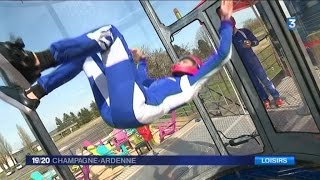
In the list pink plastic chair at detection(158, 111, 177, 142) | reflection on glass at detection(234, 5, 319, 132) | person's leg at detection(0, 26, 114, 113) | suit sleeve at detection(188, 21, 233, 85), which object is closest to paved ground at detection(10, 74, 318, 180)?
reflection on glass at detection(234, 5, 319, 132)

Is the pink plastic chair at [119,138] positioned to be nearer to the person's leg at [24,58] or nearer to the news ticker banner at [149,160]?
the news ticker banner at [149,160]

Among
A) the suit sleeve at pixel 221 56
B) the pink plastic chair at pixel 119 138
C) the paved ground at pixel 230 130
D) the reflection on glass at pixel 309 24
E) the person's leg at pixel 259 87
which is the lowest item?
the pink plastic chair at pixel 119 138

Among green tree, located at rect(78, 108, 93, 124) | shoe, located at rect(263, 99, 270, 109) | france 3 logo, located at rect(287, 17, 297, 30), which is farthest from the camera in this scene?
green tree, located at rect(78, 108, 93, 124)

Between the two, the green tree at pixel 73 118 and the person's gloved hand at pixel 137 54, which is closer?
the person's gloved hand at pixel 137 54

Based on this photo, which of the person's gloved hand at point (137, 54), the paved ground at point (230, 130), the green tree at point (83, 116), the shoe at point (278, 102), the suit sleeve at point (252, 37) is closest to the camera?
the person's gloved hand at point (137, 54)

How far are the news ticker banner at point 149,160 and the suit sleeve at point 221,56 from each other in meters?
0.89

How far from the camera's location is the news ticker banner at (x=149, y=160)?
2.86 meters

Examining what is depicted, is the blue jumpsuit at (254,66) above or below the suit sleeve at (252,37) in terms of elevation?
below

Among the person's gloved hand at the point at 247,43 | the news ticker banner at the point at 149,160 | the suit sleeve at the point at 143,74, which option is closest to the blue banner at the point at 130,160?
the news ticker banner at the point at 149,160

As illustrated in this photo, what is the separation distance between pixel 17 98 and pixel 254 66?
2534 mm

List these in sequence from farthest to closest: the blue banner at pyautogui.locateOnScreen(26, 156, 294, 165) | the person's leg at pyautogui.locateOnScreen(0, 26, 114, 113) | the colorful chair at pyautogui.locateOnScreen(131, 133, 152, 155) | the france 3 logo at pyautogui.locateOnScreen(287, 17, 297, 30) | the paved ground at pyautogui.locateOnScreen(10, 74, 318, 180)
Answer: the colorful chair at pyautogui.locateOnScreen(131, 133, 152, 155)
the paved ground at pyautogui.locateOnScreen(10, 74, 318, 180)
the france 3 logo at pyautogui.locateOnScreen(287, 17, 297, 30)
the blue banner at pyautogui.locateOnScreen(26, 156, 294, 165)
the person's leg at pyautogui.locateOnScreen(0, 26, 114, 113)

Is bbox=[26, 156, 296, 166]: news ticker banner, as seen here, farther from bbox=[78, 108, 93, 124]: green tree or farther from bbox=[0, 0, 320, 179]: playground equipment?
bbox=[78, 108, 93, 124]: green tree

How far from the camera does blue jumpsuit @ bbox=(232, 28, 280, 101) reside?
3847 millimetres

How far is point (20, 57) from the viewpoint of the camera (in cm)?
230
